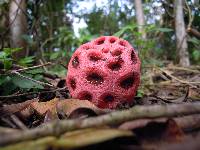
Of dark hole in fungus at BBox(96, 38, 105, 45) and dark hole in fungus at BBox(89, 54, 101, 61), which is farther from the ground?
dark hole in fungus at BBox(96, 38, 105, 45)

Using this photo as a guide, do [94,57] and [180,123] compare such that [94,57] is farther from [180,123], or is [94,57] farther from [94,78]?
[180,123]

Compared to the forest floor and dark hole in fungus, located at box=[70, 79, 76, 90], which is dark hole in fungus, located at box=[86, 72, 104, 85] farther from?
the forest floor

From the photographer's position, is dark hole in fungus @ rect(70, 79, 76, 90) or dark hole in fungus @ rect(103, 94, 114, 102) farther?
dark hole in fungus @ rect(70, 79, 76, 90)

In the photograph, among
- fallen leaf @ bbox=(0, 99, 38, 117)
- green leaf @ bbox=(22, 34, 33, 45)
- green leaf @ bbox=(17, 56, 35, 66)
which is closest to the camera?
fallen leaf @ bbox=(0, 99, 38, 117)

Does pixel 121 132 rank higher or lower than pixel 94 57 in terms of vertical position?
lower

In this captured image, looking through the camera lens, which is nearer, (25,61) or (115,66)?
(115,66)

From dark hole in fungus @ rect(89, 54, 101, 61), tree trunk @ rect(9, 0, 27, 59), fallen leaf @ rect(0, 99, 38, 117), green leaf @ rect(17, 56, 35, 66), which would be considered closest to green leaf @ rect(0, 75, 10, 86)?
fallen leaf @ rect(0, 99, 38, 117)

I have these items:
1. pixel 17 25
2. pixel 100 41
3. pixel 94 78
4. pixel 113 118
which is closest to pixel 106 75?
pixel 94 78
